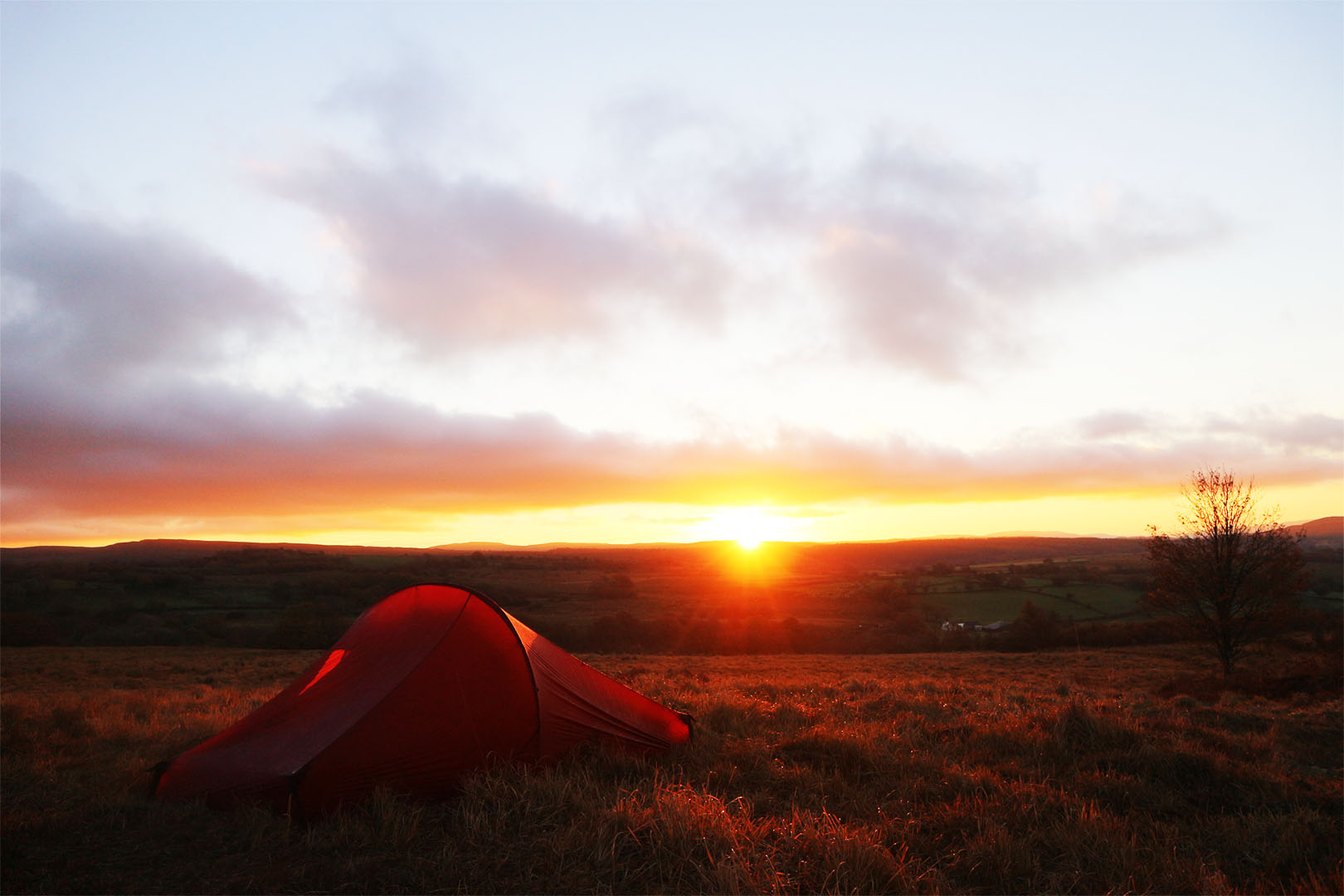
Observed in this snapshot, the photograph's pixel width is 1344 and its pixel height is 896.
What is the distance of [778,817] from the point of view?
584 cm

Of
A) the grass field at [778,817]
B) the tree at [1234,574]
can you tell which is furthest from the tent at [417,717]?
the tree at [1234,574]

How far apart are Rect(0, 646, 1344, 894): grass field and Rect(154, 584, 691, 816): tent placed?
294 millimetres

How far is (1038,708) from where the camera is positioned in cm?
1095

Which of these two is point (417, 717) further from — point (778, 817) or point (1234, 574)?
point (1234, 574)

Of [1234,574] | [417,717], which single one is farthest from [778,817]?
[1234,574]

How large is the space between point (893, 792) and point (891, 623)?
57.3 meters

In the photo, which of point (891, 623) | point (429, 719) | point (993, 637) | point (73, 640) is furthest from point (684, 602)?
point (429, 719)

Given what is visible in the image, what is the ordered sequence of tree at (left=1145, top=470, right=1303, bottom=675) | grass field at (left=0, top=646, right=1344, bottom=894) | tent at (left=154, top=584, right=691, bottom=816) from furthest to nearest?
tree at (left=1145, top=470, right=1303, bottom=675) < tent at (left=154, top=584, right=691, bottom=816) < grass field at (left=0, top=646, right=1344, bottom=894)

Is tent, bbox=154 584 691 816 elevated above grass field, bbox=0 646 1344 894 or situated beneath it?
elevated above

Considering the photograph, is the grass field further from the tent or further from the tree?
the tree

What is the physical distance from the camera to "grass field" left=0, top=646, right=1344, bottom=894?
4809 mm

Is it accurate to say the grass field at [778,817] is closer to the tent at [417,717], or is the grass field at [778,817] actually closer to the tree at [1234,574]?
the tent at [417,717]

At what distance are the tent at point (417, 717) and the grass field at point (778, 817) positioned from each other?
0.29 m

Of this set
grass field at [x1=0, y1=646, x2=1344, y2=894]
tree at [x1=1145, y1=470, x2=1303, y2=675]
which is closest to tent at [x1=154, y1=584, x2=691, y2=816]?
grass field at [x1=0, y1=646, x2=1344, y2=894]
